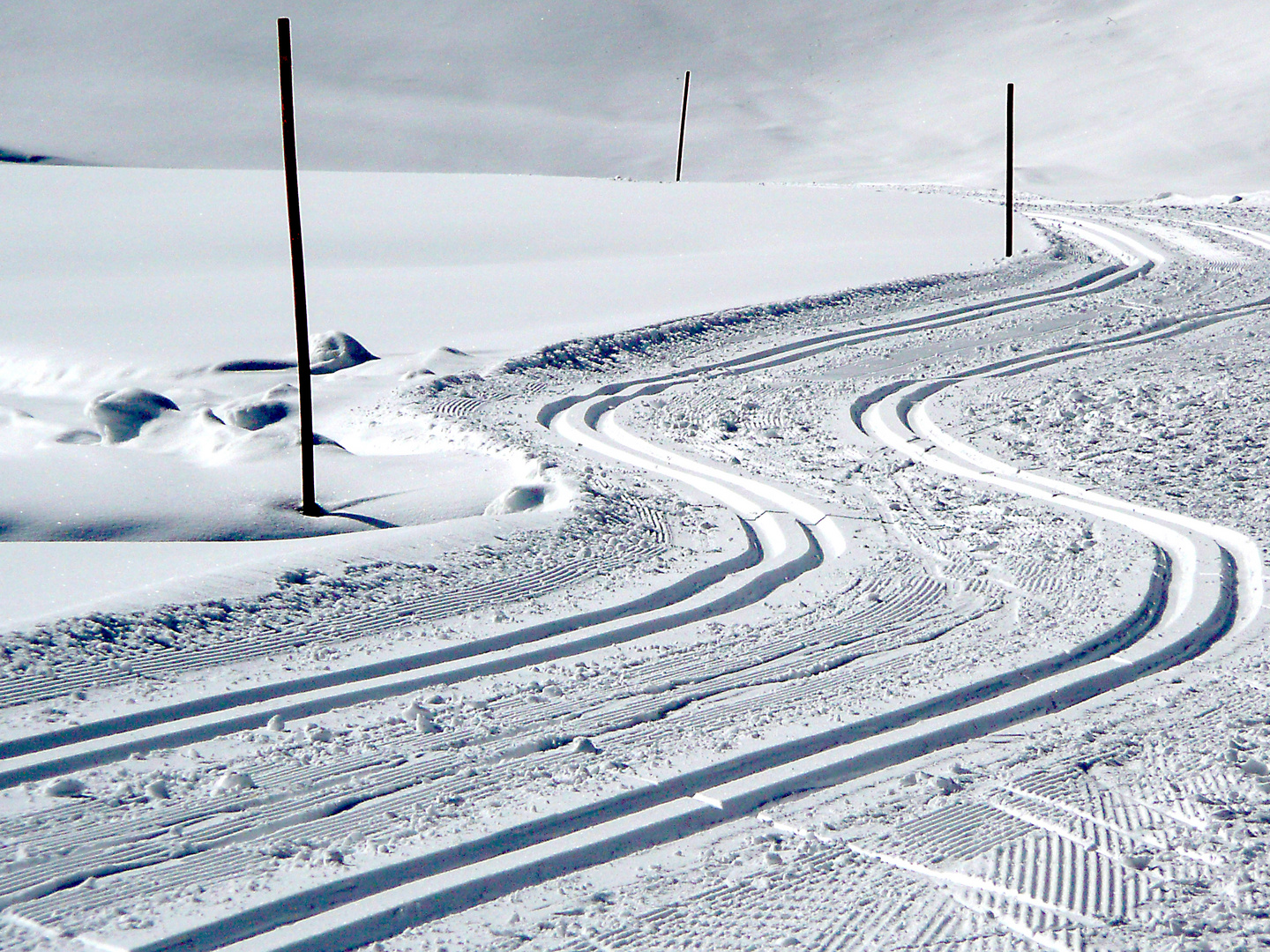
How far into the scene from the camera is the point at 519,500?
6973 mm

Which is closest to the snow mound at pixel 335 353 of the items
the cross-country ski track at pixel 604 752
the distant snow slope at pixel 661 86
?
the cross-country ski track at pixel 604 752

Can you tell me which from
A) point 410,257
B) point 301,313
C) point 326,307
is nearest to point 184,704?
point 301,313

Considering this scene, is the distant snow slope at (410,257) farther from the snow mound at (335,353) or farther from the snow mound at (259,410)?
the snow mound at (259,410)

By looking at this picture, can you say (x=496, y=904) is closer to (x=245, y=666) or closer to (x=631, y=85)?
(x=245, y=666)

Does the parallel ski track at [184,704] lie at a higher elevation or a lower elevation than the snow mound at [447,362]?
lower

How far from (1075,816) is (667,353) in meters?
8.62

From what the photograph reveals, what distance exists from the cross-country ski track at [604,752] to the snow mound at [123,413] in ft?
16.4

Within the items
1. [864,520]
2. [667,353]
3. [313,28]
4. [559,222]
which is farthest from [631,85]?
[864,520]

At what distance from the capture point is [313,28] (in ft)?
262

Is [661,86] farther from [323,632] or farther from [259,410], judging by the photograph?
[323,632]

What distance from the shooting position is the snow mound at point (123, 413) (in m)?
9.10

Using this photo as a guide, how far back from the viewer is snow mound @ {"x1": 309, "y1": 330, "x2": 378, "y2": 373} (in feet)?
37.7

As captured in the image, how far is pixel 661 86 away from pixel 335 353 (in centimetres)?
6947

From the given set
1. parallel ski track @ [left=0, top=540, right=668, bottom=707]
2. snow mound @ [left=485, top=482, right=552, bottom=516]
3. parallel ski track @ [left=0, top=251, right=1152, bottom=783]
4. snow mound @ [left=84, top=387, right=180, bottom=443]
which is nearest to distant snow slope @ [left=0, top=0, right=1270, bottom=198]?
snow mound @ [left=84, top=387, right=180, bottom=443]
